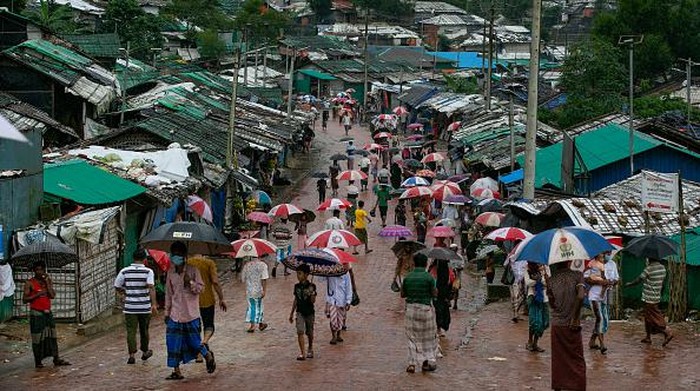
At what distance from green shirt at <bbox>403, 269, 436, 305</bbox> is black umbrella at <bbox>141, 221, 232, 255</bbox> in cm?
229

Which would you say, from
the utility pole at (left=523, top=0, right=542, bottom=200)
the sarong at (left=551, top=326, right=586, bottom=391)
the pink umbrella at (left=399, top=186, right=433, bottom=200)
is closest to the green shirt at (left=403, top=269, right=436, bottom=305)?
the sarong at (left=551, top=326, right=586, bottom=391)

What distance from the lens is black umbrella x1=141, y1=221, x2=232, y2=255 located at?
1327cm

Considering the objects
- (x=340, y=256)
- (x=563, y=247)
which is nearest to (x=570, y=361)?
(x=563, y=247)

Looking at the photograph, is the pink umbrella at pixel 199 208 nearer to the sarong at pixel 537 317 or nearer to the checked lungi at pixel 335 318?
the checked lungi at pixel 335 318

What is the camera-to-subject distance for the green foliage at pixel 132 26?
209 feet

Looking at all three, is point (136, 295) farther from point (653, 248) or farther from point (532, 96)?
point (532, 96)

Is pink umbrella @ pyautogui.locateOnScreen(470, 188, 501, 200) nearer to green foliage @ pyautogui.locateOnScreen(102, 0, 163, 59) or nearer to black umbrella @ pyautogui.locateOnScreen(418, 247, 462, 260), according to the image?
black umbrella @ pyautogui.locateOnScreen(418, 247, 462, 260)

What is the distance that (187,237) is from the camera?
1323cm

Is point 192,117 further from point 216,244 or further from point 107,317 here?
point 216,244

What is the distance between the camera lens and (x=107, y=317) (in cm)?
1770

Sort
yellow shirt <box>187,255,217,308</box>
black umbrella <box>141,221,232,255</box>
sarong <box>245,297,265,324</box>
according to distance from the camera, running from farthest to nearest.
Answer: sarong <box>245,297,265,324</box> → black umbrella <box>141,221,232,255</box> → yellow shirt <box>187,255,217,308</box>

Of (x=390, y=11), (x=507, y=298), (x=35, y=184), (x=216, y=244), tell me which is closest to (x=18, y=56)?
(x=35, y=184)

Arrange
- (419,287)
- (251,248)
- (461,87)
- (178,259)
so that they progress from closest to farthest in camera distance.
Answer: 1. (178,259)
2. (419,287)
3. (251,248)
4. (461,87)

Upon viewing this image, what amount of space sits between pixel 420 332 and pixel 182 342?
101 inches
